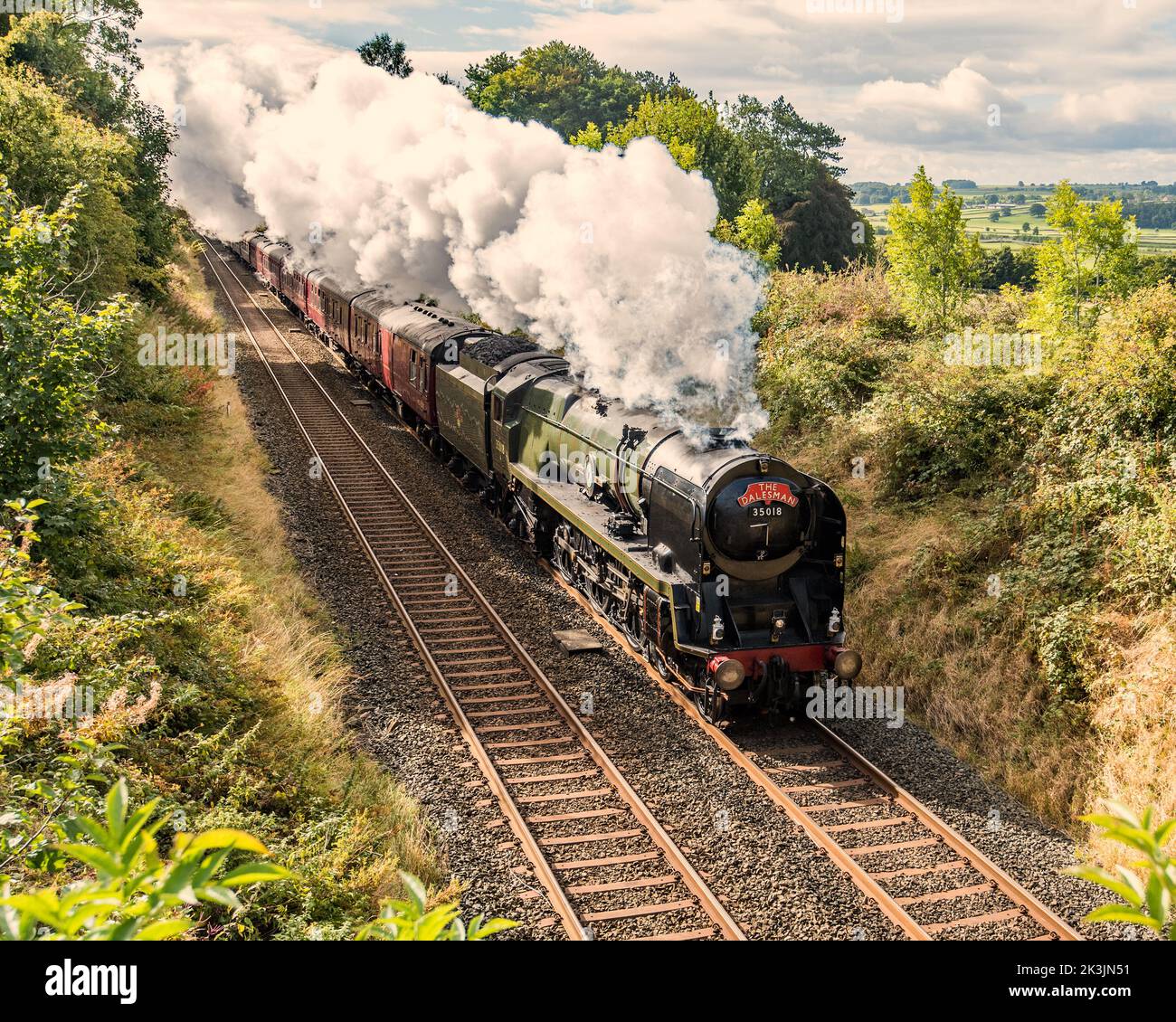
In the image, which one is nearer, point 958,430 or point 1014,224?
point 958,430

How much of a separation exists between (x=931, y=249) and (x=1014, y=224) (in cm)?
7450

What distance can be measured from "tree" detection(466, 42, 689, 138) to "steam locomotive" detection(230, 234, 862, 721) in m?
59.3

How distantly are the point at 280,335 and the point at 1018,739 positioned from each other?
30.5 m

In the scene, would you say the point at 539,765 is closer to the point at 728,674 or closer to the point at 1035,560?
the point at 728,674

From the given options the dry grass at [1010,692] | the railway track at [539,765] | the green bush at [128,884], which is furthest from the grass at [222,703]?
the dry grass at [1010,692]

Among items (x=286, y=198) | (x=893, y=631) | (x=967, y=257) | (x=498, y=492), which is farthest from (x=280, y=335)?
(x=893, y=631)

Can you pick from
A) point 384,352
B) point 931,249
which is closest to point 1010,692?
point 931,249

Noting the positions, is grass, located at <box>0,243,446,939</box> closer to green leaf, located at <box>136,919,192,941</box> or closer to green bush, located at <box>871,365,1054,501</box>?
green leaf, located at <box>136,919,192,941</box>

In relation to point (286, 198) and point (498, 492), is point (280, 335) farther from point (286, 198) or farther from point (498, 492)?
point (498, 492)

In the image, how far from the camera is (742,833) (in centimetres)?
895

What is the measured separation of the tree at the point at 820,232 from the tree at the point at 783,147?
4.11 ft

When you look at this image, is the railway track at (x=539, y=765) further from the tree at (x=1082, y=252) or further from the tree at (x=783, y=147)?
the tree at (x=783, y=147)

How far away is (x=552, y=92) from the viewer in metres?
71.8

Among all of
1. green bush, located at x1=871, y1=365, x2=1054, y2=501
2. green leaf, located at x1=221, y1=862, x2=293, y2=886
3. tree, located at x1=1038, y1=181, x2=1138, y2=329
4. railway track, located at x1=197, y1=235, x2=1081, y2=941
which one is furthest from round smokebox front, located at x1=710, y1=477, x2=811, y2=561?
tree, located at x1=1038, y1=181, x2=1138, y2=329
